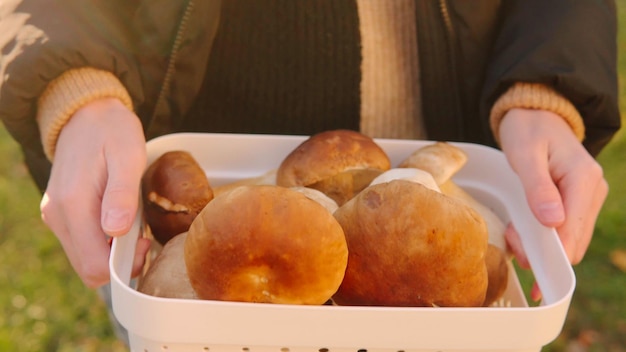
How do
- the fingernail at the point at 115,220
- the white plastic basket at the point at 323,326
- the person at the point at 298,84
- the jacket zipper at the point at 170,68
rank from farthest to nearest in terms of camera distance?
the jacket zipper at the point at 170,68 < the person at the point at 298,84 < the fingernail at the point at 115,220 < the white plastic basket at the point at 323,326

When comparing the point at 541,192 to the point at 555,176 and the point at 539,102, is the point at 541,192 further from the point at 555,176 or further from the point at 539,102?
the point at 539,102

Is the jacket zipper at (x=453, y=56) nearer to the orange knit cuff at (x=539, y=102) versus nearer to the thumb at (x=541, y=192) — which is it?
the orange knit cuff at (x=539, y=102)

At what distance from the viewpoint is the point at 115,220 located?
718 mm

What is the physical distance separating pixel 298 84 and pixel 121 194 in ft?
1.55

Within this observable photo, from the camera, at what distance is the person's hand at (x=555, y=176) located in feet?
2.64

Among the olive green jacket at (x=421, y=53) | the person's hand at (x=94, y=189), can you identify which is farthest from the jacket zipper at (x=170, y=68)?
the person's hand at (x=94, y=189)

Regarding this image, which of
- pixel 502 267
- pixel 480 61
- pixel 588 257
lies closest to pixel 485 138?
pixel 480 61

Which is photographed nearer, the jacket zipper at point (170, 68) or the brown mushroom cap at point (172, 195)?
the brown mushroom cap at point (172, 195)

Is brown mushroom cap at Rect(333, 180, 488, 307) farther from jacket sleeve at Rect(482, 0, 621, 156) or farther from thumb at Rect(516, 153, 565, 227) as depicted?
jacket sleeve at Rect(482, 0, 621, 156)

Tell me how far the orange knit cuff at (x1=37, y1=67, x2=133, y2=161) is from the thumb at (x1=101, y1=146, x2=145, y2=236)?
0.15 m

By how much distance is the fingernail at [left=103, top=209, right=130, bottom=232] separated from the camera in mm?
716

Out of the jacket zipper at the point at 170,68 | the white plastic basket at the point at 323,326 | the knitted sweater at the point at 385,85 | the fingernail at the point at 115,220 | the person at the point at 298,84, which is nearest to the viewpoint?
the white plastic basket at the point at 323,326

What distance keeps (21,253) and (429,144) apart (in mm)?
1555

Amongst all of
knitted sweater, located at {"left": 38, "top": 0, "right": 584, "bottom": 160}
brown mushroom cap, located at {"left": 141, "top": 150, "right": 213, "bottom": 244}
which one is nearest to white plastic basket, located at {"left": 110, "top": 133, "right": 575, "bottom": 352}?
brown mushroom cap, located at {"left": 141, "top": 150, "right": 213, "bottom": 244}
